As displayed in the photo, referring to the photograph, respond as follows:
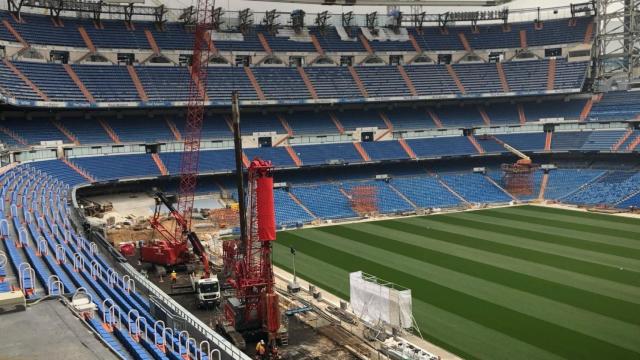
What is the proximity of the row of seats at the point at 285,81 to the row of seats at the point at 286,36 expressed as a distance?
3.49 metres

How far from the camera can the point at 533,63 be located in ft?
243

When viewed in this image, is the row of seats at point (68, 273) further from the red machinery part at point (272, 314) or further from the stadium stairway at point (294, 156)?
the stadium stairway at point (294, 156)

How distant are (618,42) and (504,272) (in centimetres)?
5221

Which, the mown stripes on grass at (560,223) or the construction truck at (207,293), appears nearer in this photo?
the construction truck at (207,293)

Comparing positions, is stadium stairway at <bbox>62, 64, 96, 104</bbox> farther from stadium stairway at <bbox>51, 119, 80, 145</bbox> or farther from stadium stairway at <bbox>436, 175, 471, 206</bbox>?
stadium stairway at <bbox>436, 175, 471, 206</bbox>

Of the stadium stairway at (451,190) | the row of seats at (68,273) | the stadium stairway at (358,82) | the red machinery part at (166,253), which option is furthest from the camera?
the stadium stairway at (358,82)

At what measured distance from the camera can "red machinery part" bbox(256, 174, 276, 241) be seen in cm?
2269

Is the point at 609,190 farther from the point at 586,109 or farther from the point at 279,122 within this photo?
the point at 279,122

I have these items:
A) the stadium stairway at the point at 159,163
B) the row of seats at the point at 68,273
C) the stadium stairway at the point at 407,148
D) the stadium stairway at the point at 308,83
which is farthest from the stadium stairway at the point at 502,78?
the row of seats at the point at 68,273

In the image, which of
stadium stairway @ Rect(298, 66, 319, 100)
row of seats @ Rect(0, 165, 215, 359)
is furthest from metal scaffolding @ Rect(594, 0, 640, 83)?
row of seats @ Rect(0, 165, 215, 359)

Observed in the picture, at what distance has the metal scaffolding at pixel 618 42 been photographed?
66188mm

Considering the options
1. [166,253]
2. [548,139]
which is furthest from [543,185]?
[166,253]

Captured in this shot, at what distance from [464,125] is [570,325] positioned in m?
48.8

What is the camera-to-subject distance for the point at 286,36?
72812 millimetres
